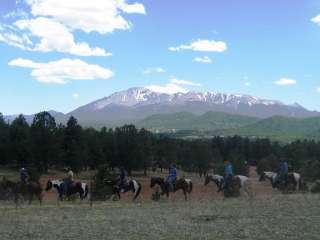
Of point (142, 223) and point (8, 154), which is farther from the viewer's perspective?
point (8, 154)

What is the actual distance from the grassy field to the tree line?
48632 mm

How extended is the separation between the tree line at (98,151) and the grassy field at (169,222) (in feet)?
160

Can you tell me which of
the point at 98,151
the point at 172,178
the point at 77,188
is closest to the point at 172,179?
the point at 172,178

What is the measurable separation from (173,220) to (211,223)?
1737 millimetres

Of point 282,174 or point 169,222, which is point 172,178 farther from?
point 169,222

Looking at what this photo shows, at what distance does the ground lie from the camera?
17922 millimetres

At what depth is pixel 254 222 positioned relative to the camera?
2080 cm

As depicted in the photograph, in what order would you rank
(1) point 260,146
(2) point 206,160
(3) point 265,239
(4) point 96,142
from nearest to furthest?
(3) point 265,239, (4) point 96,142, (2) point 206,160, (1) point 260,146

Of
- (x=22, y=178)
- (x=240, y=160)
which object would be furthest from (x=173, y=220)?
(x=240, y=160)

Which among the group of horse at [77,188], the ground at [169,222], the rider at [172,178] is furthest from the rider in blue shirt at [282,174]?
the ground at [169,222]

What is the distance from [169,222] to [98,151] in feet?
213

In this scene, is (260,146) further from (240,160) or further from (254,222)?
(254,222)

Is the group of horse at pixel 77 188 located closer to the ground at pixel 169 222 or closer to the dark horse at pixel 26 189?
the dark horse at pixel 26 189

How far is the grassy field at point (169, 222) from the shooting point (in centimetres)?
1794
